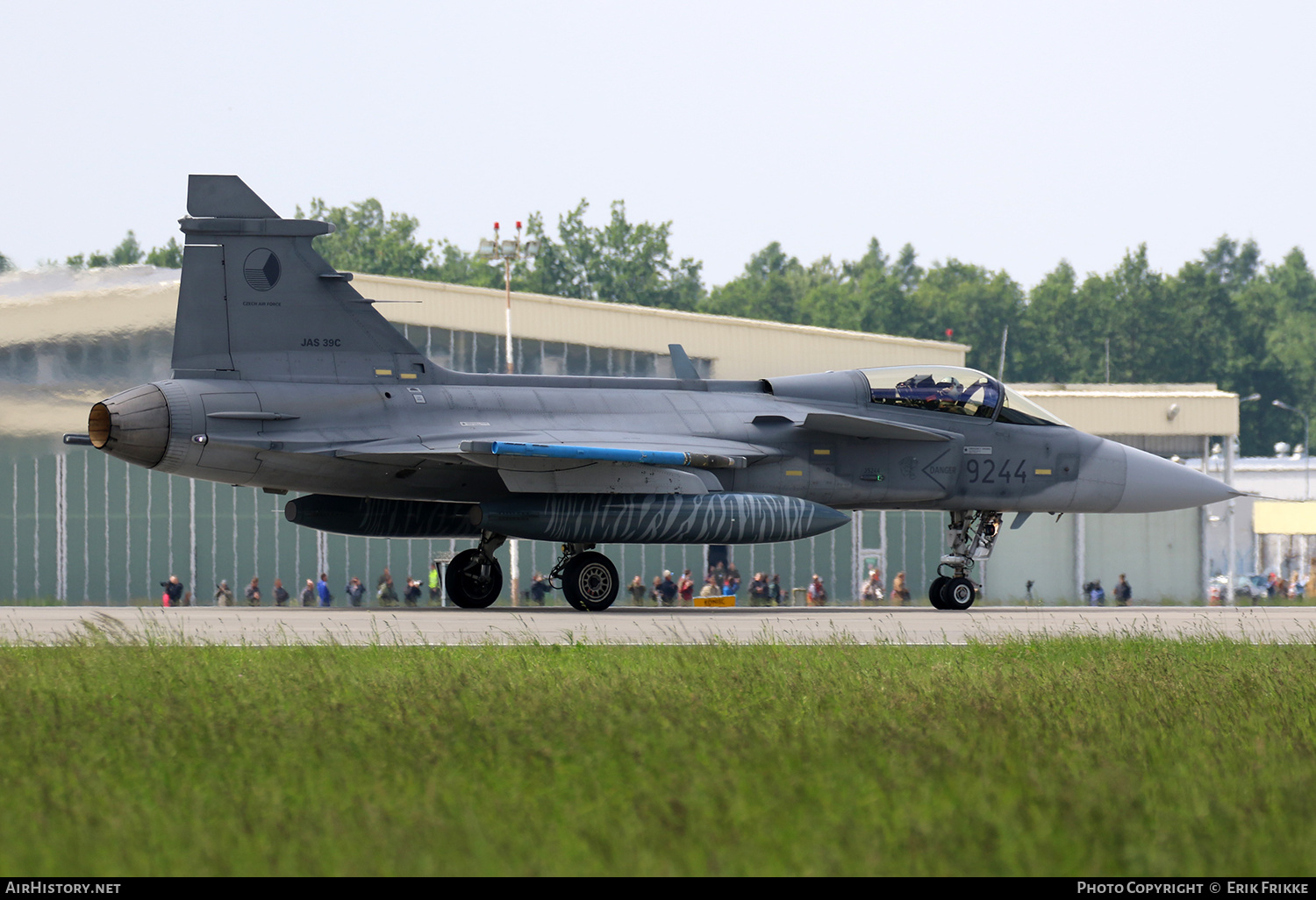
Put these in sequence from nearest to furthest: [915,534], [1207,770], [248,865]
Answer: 1. [248,865]
2. [1207,770]
3. [915,534]

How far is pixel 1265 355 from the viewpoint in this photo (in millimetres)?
107062

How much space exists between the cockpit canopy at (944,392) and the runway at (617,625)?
2.85m

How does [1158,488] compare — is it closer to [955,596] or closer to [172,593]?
[955,596]

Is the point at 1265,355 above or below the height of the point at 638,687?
above

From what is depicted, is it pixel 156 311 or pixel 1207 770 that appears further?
pixel 156 311

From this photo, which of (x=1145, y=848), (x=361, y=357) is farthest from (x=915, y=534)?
(x=1145, y=848)

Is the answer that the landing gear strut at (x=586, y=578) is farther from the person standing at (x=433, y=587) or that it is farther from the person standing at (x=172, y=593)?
the person standing at (x=172, y=593)

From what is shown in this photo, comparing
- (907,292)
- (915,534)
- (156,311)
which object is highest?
(907,292)

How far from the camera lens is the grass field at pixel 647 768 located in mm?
4922

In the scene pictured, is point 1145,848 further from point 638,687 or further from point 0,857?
point 638,687

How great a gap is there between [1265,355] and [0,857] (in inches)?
4457

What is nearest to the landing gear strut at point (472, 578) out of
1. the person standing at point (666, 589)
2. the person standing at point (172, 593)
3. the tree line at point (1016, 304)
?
the person standing at point (666, 589)

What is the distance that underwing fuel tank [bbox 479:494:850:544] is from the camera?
680 inches

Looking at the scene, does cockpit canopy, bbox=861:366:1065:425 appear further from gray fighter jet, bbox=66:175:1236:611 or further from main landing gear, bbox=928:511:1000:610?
main landing gear, bbox=928:511:1000:610
